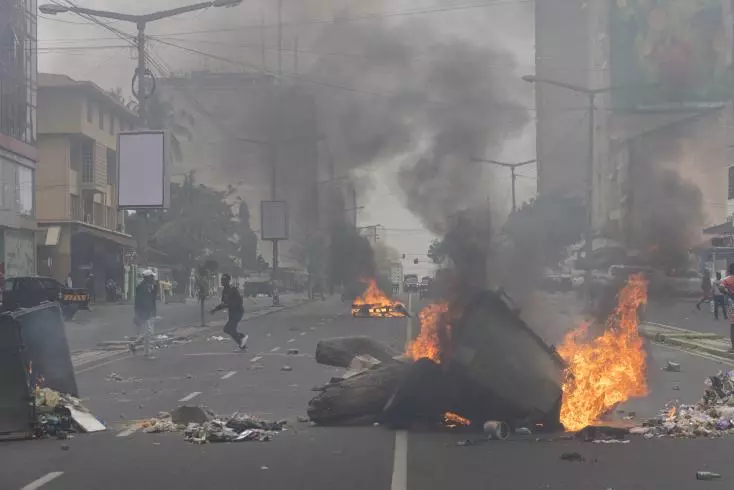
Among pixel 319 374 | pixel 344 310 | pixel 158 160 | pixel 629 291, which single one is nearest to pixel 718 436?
pixel 629 291

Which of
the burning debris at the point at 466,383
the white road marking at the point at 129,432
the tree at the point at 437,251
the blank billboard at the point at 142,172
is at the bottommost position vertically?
the white road marking at the point at 129,432

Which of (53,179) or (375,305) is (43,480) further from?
(53,179)

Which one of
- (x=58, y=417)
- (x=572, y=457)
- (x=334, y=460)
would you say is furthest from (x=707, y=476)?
(x=58, y=417)

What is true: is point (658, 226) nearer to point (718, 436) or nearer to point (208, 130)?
point (718, 436)

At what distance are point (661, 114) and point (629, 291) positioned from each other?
137 inches

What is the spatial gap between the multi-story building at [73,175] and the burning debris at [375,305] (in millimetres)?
19013

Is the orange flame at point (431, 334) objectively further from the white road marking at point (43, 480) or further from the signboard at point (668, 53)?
the signboard at point (668, 53)

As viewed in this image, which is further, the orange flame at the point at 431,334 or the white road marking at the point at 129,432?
the orange flame at the point at 431,334

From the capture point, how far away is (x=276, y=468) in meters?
8.19

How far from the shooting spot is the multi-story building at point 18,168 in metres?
31.0

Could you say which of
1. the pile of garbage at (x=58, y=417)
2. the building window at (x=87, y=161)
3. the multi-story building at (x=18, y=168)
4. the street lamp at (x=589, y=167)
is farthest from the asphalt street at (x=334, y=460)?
the building window at (x=87, y=161)

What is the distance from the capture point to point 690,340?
22797 millimetres

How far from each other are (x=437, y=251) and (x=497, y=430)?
377cm

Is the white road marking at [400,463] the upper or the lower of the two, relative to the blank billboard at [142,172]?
lower
